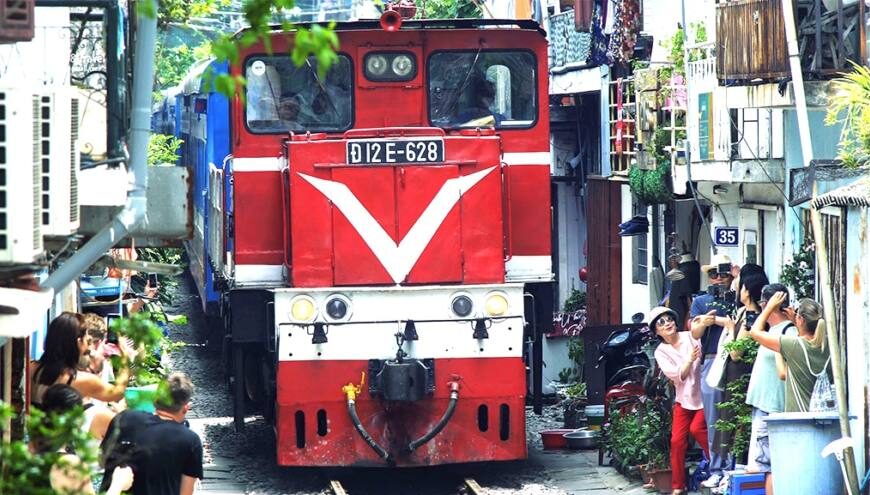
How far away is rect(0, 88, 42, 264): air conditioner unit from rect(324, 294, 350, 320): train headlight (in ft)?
22.2

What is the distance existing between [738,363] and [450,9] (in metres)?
19.4

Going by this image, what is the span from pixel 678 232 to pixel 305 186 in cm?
939

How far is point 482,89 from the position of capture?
14.5 meters

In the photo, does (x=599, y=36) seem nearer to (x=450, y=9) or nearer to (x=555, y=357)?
(x=555, y=357)

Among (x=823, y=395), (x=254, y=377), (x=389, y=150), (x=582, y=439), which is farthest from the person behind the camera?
(x=582, y=439)

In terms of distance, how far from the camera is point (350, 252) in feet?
45.3

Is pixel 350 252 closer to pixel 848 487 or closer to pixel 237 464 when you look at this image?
pixel 237 464

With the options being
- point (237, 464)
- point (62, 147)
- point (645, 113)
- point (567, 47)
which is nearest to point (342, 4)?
point (567, 47)

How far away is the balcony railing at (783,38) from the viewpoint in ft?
49.9

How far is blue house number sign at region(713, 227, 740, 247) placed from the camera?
19.2 meters

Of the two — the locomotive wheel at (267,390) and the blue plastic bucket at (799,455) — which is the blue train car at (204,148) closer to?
the locomotive wheel at (267,390)

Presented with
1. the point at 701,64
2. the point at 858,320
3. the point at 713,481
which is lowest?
the point at 713,481

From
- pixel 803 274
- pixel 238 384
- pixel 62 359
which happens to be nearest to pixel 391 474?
pixel 238 384

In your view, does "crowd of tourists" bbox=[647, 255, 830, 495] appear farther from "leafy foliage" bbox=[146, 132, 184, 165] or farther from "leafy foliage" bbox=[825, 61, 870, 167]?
"leafy foliage" bbox=[146, 132, 184, 165]
